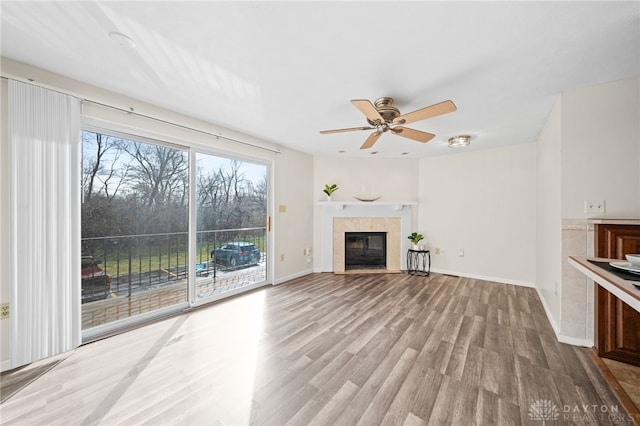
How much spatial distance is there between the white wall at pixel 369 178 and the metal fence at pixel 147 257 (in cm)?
239

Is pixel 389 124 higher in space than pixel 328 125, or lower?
lower

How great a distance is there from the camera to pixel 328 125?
321cm

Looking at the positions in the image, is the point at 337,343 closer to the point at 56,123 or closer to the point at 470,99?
the point at 470,99

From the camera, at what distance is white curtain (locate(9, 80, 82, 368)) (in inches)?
73.5

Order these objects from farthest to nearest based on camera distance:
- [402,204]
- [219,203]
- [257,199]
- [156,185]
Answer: [402,204], [257,199], [219,203], [156,185]

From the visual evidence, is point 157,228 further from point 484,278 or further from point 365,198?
point 484,278

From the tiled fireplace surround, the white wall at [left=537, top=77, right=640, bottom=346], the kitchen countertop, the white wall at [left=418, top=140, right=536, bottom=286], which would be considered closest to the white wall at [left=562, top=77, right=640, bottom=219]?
the white wall at [left=537, top=77, right=640, bottom=346]

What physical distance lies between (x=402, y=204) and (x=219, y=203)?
346cm

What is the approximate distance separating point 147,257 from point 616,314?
15.1 ft

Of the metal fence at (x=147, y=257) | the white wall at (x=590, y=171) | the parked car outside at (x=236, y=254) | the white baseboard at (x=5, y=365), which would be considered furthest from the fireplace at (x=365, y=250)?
the white baseboard at (x=5, y=365)

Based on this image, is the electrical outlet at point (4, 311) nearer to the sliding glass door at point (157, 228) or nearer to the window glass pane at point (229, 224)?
the sliding glass door at point (157, 228)

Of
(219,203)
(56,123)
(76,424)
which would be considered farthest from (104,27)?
(76,424)

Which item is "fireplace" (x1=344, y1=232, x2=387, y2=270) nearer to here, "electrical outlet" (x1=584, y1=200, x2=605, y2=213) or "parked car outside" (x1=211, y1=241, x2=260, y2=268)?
"parked car outside" (x1=211, y1=241, x2=260, y2=268)

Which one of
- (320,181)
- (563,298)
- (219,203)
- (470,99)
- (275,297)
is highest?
(470,99)
